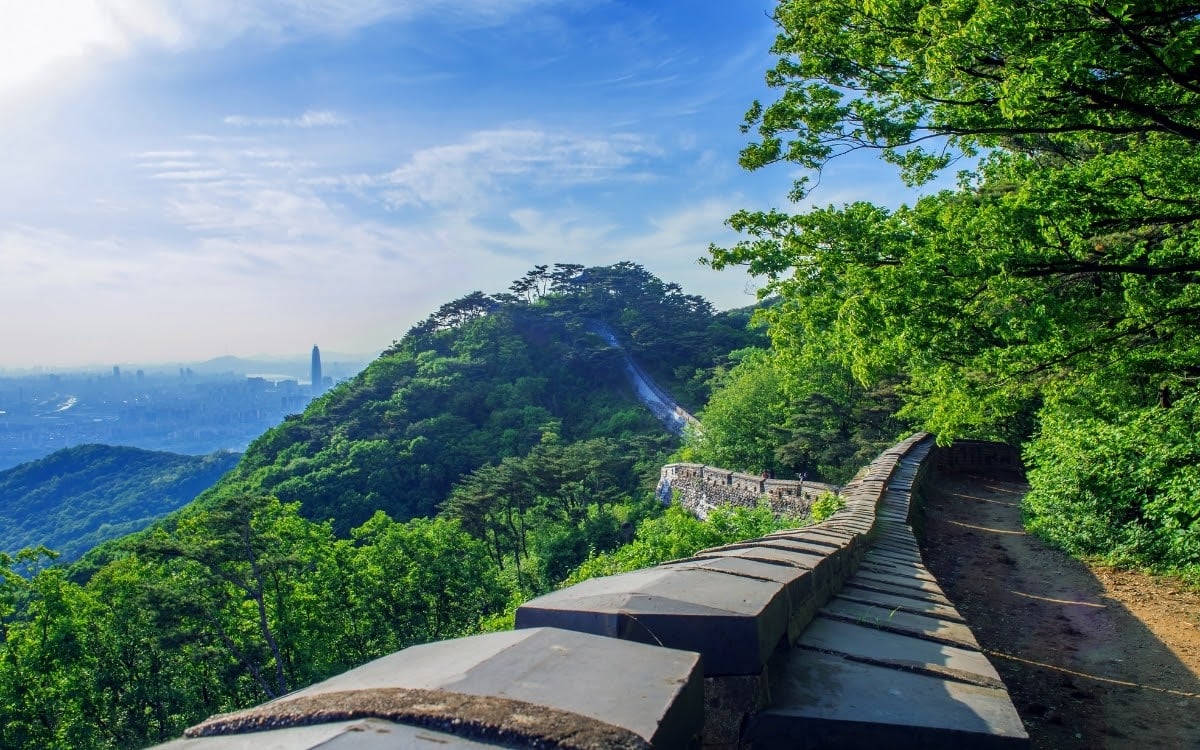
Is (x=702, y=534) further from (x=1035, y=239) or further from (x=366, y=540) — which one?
(x=366, y=540)

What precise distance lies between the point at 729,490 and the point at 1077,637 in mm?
14771

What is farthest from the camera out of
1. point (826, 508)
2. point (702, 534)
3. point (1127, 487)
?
point (702, 534)

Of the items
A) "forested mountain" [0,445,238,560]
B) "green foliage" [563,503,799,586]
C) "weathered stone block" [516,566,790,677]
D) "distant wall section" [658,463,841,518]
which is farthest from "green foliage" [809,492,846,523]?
"forested mountain" [0,445,238,560]

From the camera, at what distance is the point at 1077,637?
5.89 metres

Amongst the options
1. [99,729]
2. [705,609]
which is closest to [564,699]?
[705,609]

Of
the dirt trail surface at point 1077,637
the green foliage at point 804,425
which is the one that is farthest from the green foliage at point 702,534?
the green foliage at point 804,425

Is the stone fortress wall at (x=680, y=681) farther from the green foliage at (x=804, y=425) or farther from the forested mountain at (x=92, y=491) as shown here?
the forested mountain at (x=92, y=491)

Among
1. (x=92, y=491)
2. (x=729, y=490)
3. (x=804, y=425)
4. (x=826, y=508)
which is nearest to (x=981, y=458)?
(x=729, y=490)

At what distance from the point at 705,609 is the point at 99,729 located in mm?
25324

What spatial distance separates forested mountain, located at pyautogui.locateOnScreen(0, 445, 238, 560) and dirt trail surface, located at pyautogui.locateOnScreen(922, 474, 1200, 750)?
285 feet

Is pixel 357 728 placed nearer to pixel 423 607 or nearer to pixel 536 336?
pixel 423 607

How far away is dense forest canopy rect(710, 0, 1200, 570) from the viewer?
505 centimetres

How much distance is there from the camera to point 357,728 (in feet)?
3.44

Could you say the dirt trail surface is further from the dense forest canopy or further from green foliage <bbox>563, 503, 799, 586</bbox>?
green foliage <bbox>563, 503, 799, 586</bbox>
